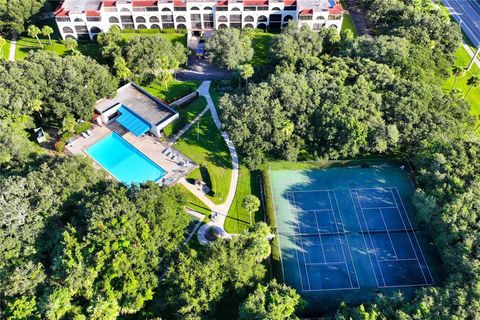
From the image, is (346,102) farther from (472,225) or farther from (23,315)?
(23,315)

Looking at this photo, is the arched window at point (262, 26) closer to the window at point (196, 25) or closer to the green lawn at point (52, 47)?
the window at point (196, 25)

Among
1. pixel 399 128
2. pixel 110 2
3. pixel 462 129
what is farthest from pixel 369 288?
pixel 110 2

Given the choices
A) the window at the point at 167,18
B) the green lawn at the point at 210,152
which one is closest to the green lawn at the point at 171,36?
the window at the point at 167,18

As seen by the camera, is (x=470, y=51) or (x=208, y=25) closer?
(x=470, y=51)

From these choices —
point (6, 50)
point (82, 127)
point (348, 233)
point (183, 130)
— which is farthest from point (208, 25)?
point (348, 233)

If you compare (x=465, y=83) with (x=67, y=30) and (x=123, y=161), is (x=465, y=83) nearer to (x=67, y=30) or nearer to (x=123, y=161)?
(x=123, y=161)
